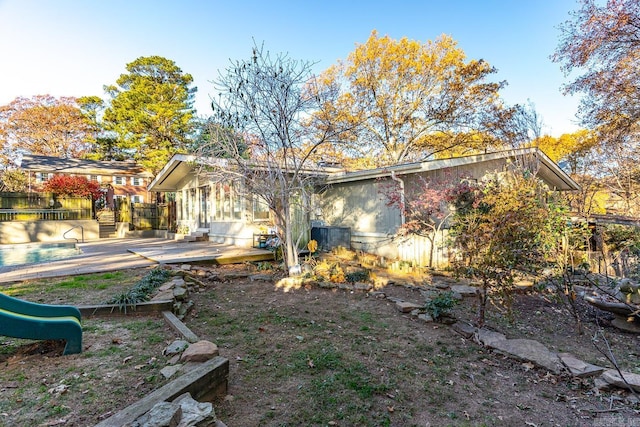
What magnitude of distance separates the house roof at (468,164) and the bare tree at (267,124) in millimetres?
2986

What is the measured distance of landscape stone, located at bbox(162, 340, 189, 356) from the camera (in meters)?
3.02

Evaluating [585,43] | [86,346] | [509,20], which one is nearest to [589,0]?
[585,43]

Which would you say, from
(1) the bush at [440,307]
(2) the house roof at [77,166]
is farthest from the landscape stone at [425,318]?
(2) the house roof at [77,166]

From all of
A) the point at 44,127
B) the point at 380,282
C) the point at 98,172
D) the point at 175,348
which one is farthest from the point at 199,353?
the point at 44,127

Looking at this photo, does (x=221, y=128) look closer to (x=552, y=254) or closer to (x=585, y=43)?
(x=552, y=254)

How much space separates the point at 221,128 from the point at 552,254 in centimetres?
669

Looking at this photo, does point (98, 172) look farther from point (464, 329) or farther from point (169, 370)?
point (464, 329)

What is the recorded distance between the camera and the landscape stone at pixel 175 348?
302cm

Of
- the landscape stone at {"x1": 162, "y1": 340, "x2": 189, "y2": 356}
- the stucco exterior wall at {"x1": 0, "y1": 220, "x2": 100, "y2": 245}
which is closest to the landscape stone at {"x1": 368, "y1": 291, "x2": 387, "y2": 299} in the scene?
the landscape stone at {"x1": 162, "y1": 340, "x2": 189, "y2": 356}

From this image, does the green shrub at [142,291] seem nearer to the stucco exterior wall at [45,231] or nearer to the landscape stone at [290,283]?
the landscape stone at [290,283]

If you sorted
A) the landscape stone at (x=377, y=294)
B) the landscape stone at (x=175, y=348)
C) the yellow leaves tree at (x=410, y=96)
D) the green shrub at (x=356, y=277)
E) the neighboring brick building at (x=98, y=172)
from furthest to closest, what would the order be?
the neighboring brick building at (x=98, y=172) < the yellow leaves tree at (x=410, y=96) < the green shrub at (x=356, y=277) < the landscape stone at (x=377, y=294) < the landscape stone at (x=175, y=348)

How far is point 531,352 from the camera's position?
370 centimetres

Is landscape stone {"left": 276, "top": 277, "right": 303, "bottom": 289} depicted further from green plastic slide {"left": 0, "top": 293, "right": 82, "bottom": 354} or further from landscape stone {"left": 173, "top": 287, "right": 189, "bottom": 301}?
green plastic slide {"left": 0, "top": 293, "right": 82, "bottom": 354}

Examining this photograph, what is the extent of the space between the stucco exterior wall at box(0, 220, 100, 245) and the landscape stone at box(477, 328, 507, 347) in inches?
690
